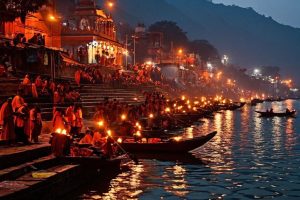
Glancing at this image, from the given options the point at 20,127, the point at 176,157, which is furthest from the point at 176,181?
the point at 20,127

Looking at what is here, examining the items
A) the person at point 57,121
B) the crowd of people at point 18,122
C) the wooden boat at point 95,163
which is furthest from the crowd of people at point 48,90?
the wooden boat at point 95,163

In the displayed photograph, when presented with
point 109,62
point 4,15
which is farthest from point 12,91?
point 109,62

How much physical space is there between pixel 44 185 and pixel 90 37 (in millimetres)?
40846

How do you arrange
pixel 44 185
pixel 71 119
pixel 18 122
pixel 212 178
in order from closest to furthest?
pixel 44 185
pixel 18 122
pixel 212 178
pixel 71 119

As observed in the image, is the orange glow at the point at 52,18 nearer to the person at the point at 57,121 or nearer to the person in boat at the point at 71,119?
the person in boat at the point at 71,119

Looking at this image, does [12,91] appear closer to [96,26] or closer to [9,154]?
[9,154]

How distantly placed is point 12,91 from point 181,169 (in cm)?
975

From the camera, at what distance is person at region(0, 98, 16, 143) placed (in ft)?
52.6

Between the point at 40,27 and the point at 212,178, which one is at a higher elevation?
the point at 40,27

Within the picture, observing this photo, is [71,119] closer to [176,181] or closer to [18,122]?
[18,122]

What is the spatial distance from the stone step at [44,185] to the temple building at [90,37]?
33.0 metres

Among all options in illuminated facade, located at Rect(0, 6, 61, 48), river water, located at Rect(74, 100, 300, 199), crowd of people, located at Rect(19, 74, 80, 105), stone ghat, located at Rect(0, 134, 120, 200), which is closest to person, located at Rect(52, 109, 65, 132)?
stone ghat, located at Rect(0, 134, 120, 200)

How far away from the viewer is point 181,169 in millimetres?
20109

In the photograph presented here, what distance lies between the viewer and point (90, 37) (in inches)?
2062
